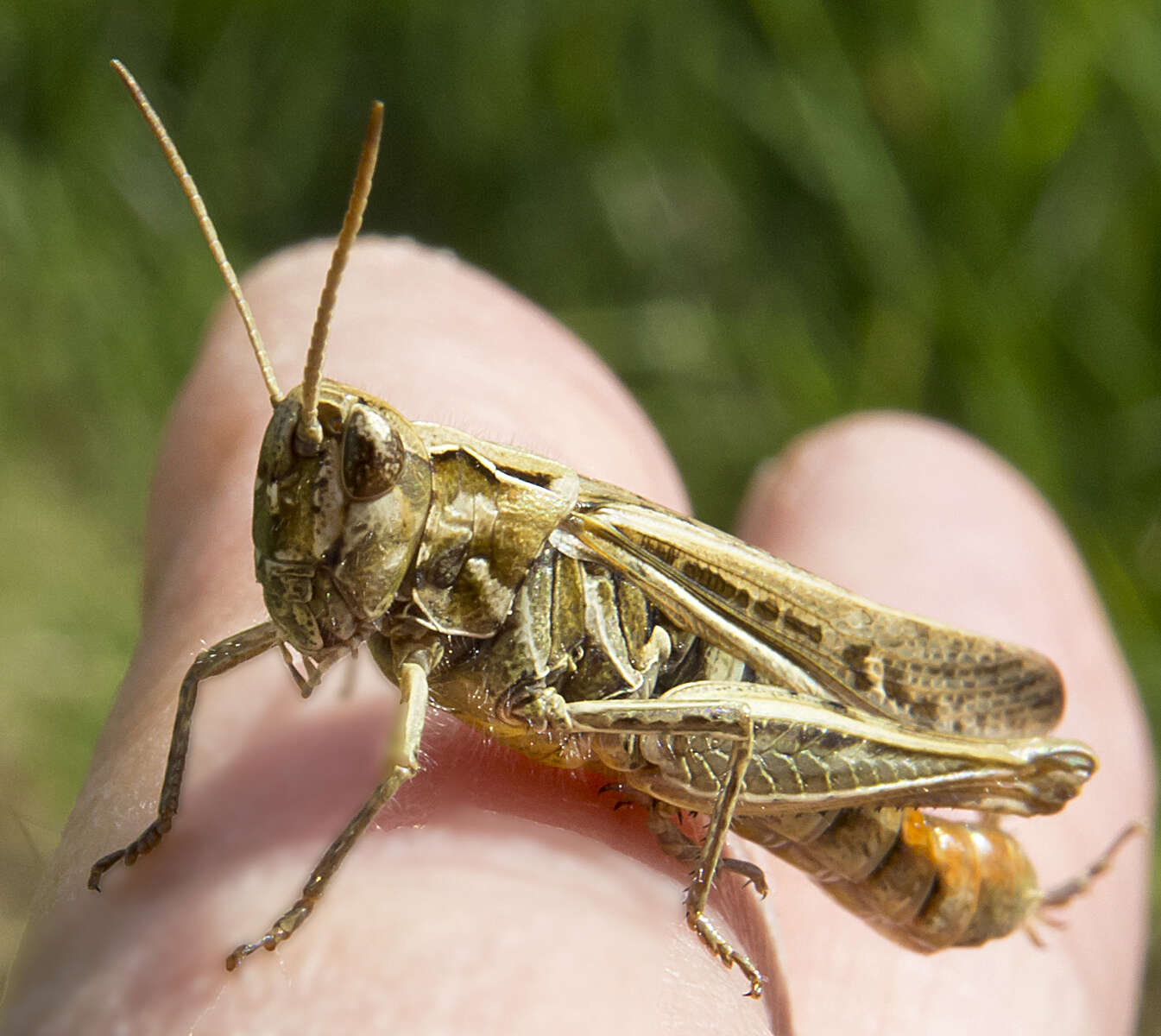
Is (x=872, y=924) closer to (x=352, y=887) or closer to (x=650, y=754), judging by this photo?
(x=650, y=754)

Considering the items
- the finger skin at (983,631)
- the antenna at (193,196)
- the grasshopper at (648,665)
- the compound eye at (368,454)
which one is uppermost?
the antenna at (193,196)

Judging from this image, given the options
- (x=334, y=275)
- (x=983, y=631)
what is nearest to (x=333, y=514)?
(x=334, y=275)

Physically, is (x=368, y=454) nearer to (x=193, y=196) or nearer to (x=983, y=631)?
(x=193, y=196)

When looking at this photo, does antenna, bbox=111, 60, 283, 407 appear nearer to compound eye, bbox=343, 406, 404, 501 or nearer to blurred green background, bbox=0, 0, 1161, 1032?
compound eye, bbox=343, 406, 404, 501

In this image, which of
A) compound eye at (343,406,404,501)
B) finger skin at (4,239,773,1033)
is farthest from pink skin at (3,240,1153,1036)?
compound eye at (343,406,404,501)

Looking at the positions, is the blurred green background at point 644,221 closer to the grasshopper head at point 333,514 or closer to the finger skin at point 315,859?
the finger skin at point 315,859

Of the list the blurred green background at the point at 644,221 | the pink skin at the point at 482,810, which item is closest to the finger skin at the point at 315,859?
the pink skin at the point at 482,810
